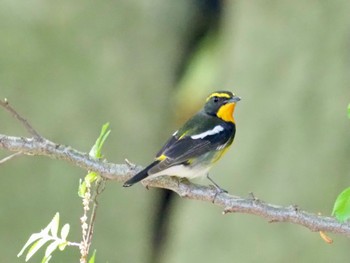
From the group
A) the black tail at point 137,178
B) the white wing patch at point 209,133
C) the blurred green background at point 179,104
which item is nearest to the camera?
the black tail at point 137,178

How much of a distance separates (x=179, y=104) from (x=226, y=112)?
12.5 ft

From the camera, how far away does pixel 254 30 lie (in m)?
8.27

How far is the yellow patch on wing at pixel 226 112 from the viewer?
16.6ft

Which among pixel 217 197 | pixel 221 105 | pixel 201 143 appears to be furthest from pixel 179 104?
pixel 217 197

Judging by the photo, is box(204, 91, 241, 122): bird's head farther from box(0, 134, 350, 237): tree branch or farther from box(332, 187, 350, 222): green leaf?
box(332, 187, 350, 222): green leaf

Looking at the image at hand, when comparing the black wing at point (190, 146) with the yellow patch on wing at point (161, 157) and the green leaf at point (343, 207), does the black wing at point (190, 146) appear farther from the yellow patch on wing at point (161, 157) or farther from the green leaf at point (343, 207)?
the green leaf at point (343, 207)

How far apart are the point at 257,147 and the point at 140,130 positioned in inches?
49.8

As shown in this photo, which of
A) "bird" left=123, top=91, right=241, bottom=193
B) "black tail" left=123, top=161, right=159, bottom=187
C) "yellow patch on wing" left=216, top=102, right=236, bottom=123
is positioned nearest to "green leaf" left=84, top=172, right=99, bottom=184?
"black tail" left=123, top=161, right=159, bottom=187

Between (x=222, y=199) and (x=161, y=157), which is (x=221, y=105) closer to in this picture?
(x=161, y=157)

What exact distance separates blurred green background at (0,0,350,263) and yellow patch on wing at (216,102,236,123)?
2785mm

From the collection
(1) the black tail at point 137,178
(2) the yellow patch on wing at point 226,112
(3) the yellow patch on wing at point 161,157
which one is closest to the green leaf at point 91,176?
(1) the black tail at point 137,178

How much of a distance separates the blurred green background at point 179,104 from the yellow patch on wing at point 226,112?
278cm

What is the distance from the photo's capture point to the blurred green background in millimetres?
7953

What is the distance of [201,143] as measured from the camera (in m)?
4.69
